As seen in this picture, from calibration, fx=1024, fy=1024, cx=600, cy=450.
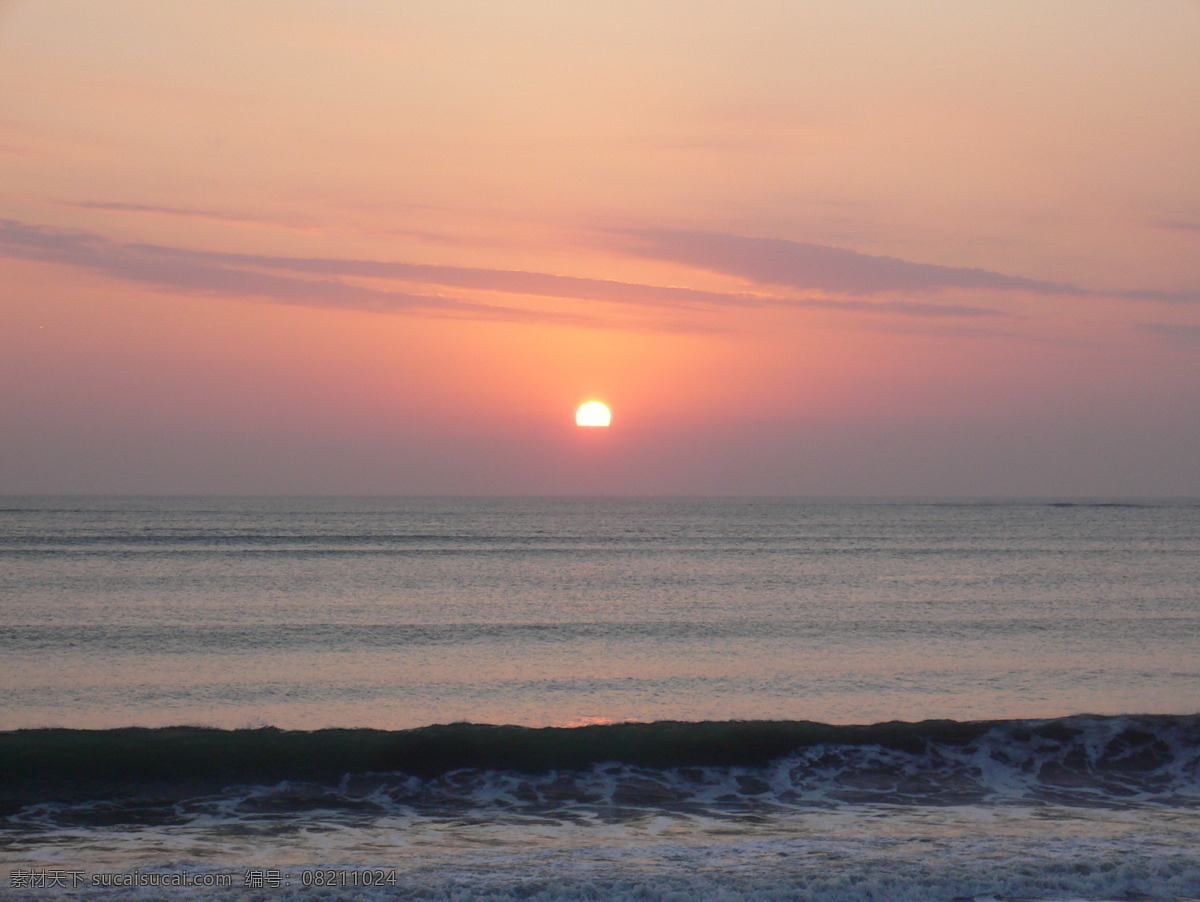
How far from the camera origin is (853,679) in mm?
26078

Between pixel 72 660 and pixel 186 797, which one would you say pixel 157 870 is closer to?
pixel 186 797

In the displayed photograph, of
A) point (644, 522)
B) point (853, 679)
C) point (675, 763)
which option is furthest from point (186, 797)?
point (644, 522)

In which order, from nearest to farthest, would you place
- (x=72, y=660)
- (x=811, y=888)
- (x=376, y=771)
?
1. (x=811, y=888)
2. (x=376, y=771)
3. (x=72, y=660)

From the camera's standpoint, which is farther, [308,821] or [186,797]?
[186,797]

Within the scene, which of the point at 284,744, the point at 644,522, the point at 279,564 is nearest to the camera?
the point at 284,744

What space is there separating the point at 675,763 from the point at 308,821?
21.4 ft

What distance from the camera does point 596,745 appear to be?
62.7ft

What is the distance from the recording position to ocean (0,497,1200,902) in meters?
12.8

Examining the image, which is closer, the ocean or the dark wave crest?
the ocean

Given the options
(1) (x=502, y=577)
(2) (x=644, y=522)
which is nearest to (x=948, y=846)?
(1) (x=502, y=577)

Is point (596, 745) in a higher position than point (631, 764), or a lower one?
higher

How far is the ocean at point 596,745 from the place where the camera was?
12.8m

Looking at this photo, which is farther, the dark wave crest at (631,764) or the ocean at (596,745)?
the dark wave crest at (631,764)

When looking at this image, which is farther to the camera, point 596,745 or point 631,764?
point 596,745
